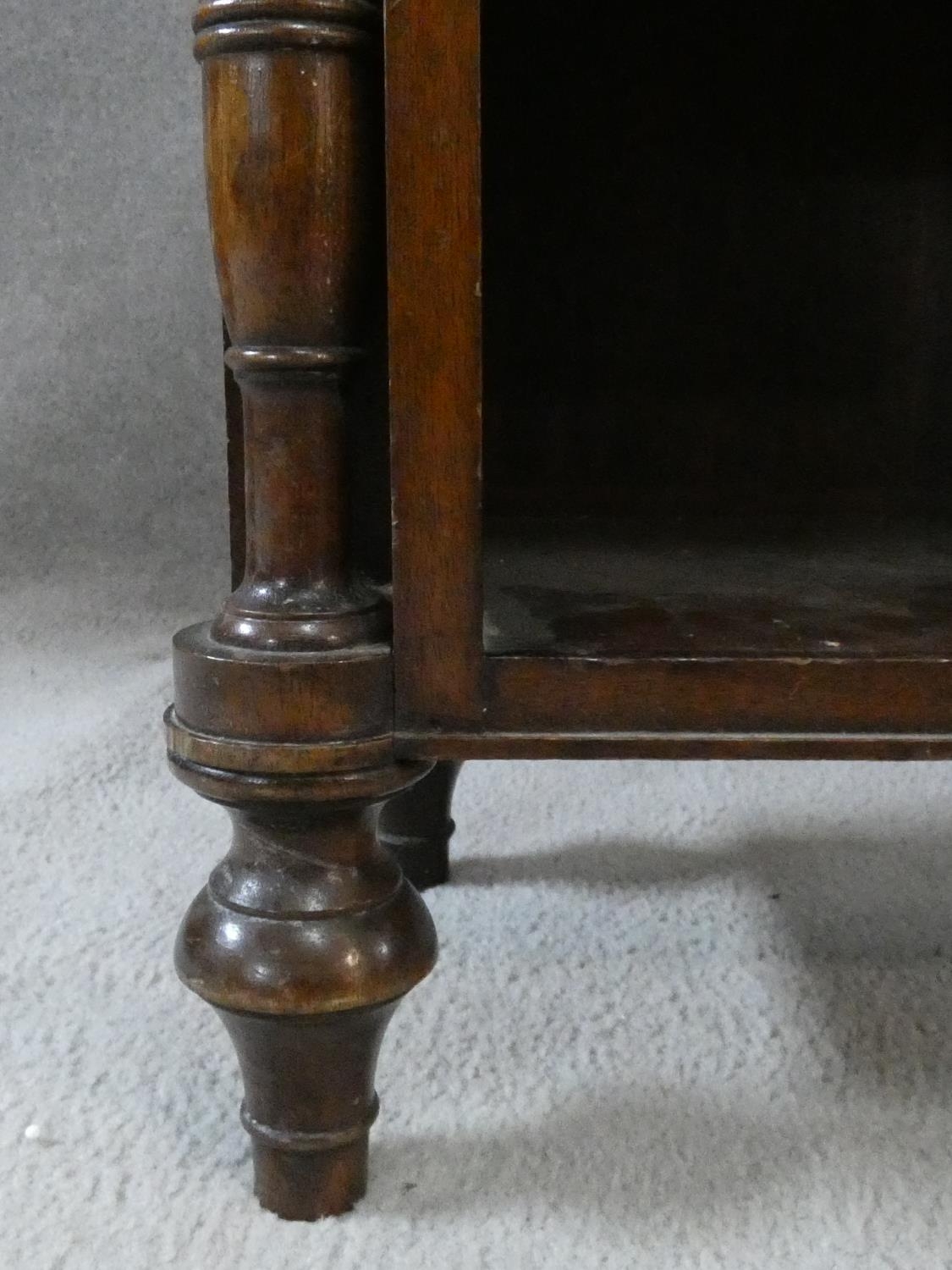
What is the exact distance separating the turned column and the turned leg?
37 cm

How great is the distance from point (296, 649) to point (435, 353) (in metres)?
0.12

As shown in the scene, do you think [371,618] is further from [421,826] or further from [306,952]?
[421,826]

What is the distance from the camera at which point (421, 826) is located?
38.0 inches

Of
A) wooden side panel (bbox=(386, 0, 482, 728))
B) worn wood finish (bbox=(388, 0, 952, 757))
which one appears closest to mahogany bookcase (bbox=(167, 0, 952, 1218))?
wooden side panel (bbox=(386, 0, 482, 728))

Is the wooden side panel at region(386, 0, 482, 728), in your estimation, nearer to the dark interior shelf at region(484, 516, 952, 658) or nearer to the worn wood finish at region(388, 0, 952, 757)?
the dark interior shelf at region(484, 516, 952, 658)

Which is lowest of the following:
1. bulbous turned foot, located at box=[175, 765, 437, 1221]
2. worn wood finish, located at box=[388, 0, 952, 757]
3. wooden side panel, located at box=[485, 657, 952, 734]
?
bulbous turned foot, located at box=[175, 765, 437, 1221]

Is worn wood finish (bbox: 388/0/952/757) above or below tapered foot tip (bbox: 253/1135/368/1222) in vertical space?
above

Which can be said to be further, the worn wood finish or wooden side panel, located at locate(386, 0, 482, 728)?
the worn wood finish

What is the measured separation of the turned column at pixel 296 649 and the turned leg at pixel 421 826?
0.37m

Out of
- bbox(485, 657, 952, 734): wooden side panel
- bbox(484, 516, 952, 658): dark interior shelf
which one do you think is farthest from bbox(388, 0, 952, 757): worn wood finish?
bbox(485, 657, 952, 734): wooden side panel

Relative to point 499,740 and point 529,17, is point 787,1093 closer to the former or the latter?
point 499,740

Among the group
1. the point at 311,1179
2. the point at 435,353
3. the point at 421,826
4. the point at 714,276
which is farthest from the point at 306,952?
the point at 714,276

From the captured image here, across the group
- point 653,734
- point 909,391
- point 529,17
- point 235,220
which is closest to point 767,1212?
point 653,734

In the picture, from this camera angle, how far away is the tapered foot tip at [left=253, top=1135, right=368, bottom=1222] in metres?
0.60
